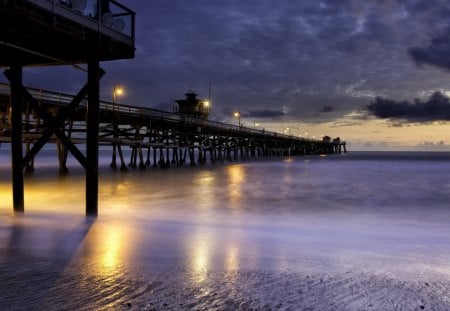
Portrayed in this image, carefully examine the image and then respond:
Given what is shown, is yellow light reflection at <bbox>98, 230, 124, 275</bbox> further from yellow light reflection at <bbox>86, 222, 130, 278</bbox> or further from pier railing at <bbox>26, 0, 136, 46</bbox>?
pier railing at <bbox>26, 0, 136, 46</bbox>

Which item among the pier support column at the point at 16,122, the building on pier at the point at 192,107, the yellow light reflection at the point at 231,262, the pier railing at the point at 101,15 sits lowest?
the yellow light reflection at the point at 231,262

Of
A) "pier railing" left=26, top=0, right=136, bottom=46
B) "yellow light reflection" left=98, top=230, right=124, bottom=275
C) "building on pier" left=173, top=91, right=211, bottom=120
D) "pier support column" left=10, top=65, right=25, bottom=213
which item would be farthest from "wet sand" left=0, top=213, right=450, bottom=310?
"building on pier" left=173, top=91, right=211, bottom=120

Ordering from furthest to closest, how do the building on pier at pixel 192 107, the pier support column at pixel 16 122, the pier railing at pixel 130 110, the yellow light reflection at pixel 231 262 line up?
1. the building on pier at pixel 192 107
2. the pier railing at pixel 130 110
3. the pier support column at pixel 16 122
4. the yellow light reflection at pixel 231 262

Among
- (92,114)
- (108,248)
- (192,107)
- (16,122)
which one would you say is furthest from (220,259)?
(192,107)

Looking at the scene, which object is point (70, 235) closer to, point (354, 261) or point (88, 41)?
point (88, 41)

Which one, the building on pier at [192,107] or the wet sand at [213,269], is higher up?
the building on pier at [192,107]

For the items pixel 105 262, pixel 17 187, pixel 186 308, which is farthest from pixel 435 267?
pixel 17 187

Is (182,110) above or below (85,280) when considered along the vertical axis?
above

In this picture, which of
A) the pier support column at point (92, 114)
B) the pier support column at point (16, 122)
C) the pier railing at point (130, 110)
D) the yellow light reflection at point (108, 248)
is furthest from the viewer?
the pier railing at point (130, 110)

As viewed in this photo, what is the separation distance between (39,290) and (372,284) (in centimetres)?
380

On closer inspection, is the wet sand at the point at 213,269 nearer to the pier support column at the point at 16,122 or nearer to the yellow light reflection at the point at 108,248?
the yellow light reflection at the point at 108,248

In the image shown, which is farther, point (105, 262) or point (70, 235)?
point (70, 235)

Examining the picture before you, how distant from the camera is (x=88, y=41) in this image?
26.1 ft

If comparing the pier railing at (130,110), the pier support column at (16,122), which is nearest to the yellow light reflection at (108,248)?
the pier support column at (16,122)
